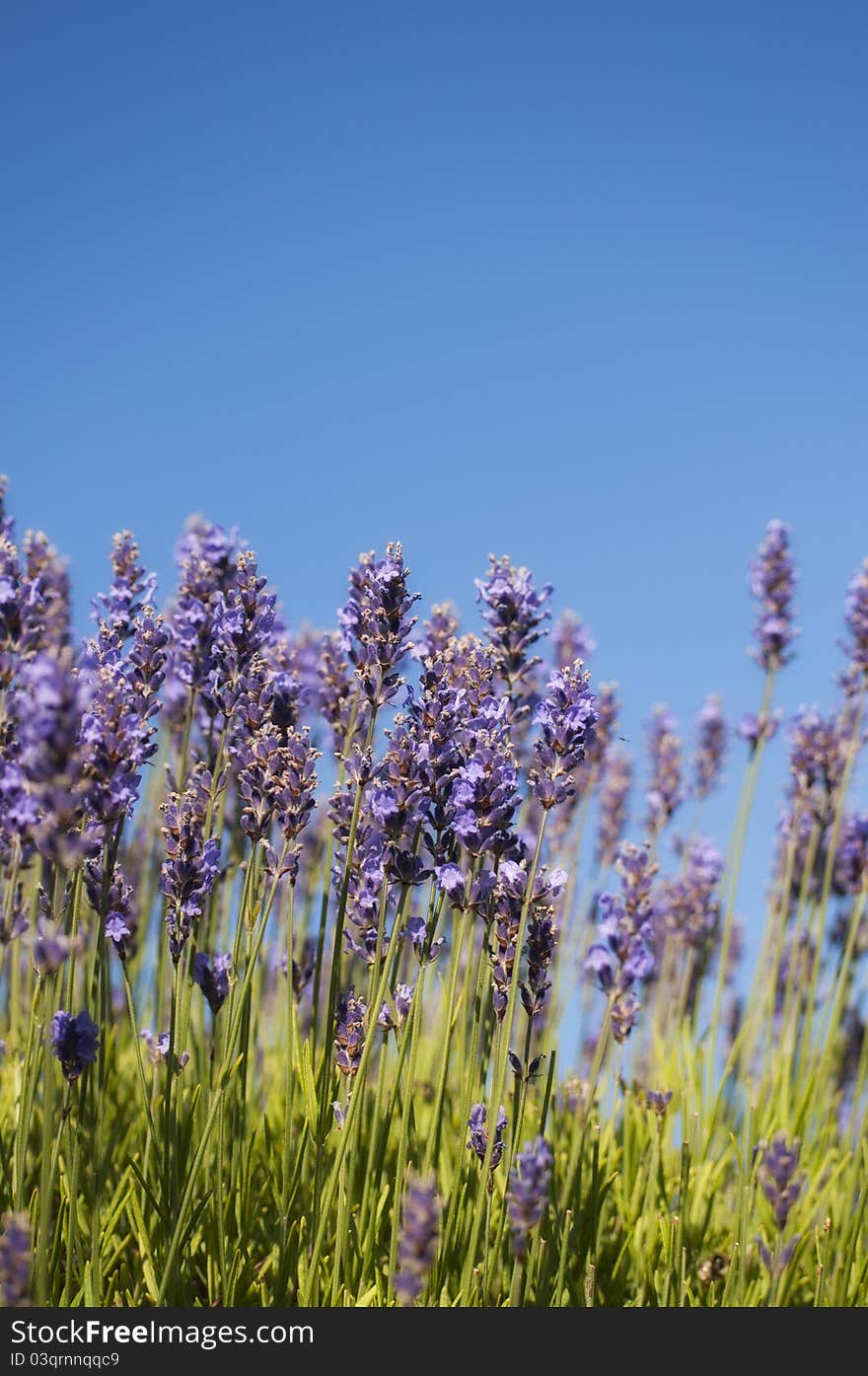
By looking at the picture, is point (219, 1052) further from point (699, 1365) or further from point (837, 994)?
point (837, 994)

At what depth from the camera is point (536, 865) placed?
7.63 ft

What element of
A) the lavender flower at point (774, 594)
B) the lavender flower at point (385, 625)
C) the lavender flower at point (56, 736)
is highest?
the lavender flower at point (774, 594)

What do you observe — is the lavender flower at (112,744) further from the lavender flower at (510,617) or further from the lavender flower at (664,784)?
the lavender flower at (664,784)

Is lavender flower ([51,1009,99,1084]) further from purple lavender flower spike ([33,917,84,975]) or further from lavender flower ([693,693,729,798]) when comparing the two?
lavender flower ([693,693,729,798])

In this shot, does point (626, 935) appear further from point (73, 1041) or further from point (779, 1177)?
point (73, 1041)

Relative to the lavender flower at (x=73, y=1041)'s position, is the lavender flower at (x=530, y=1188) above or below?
below

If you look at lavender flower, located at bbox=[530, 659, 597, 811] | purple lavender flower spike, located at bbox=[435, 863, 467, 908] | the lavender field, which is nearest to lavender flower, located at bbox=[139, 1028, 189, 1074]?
the lavender field

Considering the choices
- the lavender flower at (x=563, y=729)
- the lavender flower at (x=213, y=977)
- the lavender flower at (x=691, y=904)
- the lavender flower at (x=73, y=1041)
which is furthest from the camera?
the lavender flower at (x=691, y=904)

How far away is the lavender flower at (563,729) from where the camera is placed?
240 centimetres

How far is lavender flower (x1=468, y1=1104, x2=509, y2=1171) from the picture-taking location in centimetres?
242

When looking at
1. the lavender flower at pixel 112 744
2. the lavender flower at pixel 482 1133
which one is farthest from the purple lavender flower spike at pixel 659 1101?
the lavender flower at pixel 112 744

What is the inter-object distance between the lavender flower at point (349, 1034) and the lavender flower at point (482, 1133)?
0.89ft

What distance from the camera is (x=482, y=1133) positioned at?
8.05 feet

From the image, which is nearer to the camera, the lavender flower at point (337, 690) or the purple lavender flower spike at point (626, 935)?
the purple lavender flower spike at point (626, 935)
